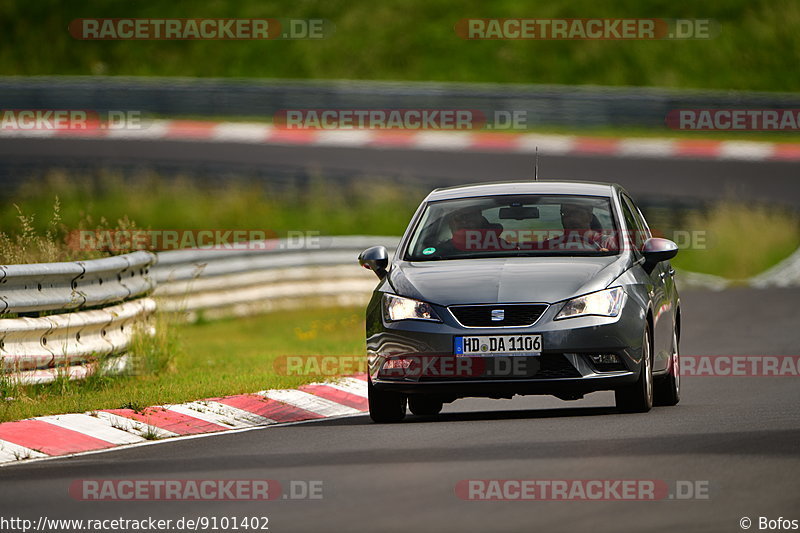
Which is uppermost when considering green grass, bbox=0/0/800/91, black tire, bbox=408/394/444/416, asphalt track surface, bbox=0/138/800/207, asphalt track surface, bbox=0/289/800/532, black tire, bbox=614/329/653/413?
green grass, bbox=0/0/800/91

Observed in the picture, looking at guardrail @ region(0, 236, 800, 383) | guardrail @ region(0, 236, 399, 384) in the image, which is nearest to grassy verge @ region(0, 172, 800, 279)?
guardrail @ region(0, 236, 800, 383)

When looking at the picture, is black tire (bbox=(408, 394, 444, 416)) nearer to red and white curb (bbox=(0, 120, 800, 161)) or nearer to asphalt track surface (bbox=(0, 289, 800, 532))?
asphalt track surface (bbox=(0, 289, 800, 532))

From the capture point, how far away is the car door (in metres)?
11.2

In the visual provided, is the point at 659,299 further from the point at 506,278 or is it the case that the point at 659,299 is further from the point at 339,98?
the point at 339,98

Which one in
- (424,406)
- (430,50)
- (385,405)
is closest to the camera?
(385,405)

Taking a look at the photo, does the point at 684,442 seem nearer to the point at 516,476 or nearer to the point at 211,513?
the point at 516,476

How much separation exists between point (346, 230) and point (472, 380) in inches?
632

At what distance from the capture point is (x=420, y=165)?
29.6 meters

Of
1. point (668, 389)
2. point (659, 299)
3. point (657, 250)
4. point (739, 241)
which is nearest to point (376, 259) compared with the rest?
point (657, 250)

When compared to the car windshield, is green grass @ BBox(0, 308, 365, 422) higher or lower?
lower

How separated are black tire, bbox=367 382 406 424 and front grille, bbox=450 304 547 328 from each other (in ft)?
2.76

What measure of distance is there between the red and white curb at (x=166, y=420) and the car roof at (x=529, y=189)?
5.63 feet

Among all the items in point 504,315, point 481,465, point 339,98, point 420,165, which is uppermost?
point 339,98

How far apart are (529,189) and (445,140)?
19743 millimetres
